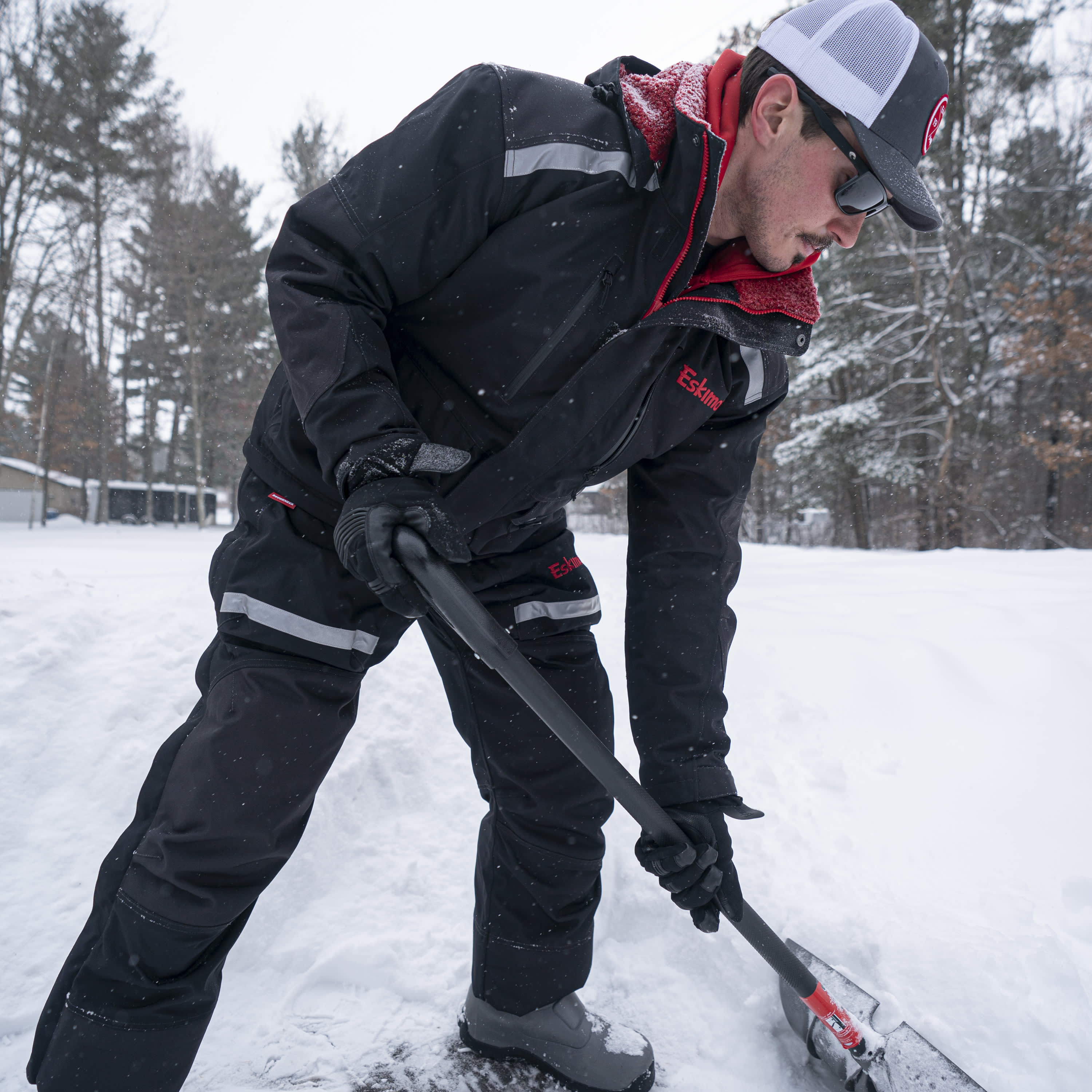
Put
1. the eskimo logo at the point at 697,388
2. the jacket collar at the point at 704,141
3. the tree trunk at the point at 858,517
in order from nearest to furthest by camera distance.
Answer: the jacket collar at the point at 704,141, the eskimo logo at the point at 697,388, the tree trunk at the point at 858,517

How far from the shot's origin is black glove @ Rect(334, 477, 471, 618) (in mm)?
1137

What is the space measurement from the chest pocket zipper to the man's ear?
353 millimetres

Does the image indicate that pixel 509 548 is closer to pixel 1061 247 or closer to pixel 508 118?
pixel 508 118

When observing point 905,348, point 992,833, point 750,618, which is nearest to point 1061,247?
point 905,348

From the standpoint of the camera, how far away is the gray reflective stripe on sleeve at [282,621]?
1.28 metres

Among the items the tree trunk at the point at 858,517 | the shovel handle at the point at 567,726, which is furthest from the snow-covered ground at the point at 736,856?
the tree trunk at the point at 858,517

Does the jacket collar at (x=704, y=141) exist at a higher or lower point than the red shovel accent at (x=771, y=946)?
higher

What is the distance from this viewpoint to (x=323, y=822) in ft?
7.60

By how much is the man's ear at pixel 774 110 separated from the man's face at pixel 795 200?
1 cm

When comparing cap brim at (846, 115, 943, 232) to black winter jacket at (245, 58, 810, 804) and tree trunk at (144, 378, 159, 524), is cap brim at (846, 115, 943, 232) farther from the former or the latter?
tree trunk at (144, 378, 159, 524)

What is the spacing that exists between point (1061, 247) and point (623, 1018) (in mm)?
14946

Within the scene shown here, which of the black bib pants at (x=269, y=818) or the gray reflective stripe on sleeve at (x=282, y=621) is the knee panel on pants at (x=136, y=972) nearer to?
the black bib pants at (x=269, y=818)

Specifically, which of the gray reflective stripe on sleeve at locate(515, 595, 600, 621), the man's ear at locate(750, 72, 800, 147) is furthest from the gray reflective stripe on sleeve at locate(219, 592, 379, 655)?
the man's ear at locate(750, 72, 800, 147)

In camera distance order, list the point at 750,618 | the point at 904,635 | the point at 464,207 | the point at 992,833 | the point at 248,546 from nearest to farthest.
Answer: the point at 464,207 < the point at 248,546 < the point at 992,833 < the point at 904,635 < the point at 750,618
